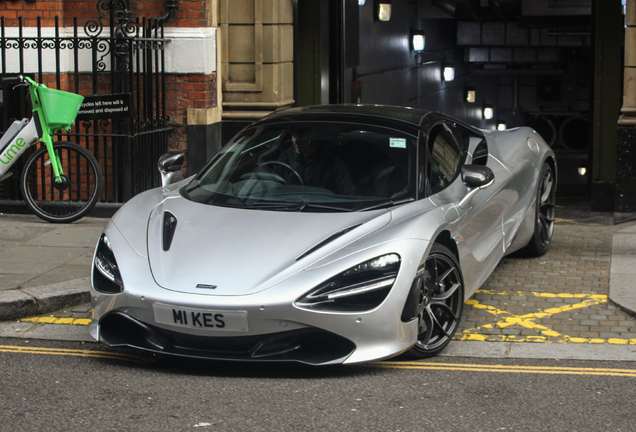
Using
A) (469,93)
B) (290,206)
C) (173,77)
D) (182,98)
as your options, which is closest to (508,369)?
(290,206)

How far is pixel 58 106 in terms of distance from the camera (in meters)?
8.26

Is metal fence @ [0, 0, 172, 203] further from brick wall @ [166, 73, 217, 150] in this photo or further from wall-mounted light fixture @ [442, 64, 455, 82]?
wall-mounted light fixture @ [442, 64, 455, 82]

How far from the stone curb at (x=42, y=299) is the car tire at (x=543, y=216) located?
3607 mm

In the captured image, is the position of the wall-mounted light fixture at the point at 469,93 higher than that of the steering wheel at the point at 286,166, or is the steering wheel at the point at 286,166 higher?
the wall-mounted light fixture at the point at 469,93

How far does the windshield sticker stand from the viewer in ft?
18.0

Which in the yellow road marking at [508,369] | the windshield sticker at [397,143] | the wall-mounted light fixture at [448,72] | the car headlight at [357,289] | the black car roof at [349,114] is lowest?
the yellow road marking at [508,369]

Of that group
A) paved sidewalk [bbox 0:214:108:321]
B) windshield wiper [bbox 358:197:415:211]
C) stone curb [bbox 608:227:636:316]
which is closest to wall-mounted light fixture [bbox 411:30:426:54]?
stone curb [bbox 608:227:636:316]

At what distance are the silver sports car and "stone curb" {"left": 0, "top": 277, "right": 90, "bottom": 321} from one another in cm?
93

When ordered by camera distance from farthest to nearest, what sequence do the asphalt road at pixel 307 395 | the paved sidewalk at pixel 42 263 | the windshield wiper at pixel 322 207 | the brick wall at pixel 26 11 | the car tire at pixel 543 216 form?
the brick wall at pixel 26 11, the car tire at pixel 543 216, the paved sidewalk at pixel 42 263, the windshield wiper at pixel 322 207, the asphalt road at pixel 307 395

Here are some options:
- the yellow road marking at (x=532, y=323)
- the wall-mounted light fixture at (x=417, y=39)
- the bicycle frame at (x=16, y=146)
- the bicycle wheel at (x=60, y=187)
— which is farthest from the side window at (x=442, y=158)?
the wall-mounted light fixture at (x=417, y=39)

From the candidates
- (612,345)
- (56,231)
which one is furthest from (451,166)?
(56,231)

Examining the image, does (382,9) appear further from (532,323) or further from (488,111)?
(488,111)

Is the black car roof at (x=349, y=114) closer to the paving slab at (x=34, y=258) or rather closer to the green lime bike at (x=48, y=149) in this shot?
the paving slab at (x=34, y=258)

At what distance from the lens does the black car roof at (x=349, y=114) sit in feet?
18.9
